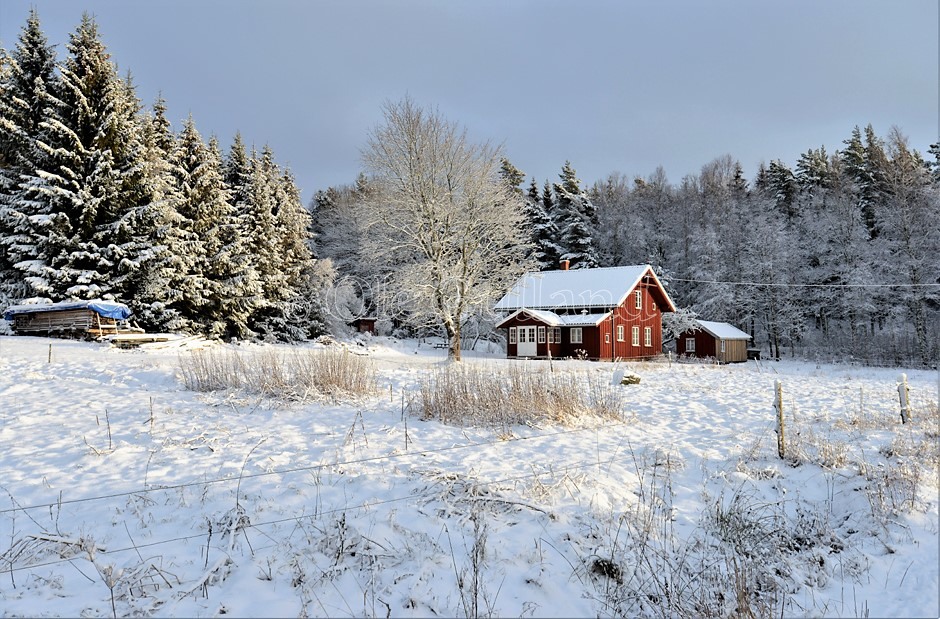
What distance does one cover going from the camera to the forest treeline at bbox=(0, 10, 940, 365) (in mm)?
23141

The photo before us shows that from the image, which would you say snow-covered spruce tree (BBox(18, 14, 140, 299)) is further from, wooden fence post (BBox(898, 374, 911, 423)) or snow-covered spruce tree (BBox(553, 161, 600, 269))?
snow-covered spruce tree (BBox(553, 161, 600, 269))

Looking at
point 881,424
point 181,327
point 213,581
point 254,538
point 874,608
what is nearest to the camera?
point 213,581

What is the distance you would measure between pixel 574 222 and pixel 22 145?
119ft

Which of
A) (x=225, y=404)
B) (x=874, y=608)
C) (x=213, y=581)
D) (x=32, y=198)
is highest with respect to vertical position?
(x=32, y=198)

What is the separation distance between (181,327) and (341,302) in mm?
13026

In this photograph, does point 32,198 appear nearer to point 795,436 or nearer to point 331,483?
point 331,483

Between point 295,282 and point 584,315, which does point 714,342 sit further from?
point 295,282

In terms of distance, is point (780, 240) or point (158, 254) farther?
point (780, 240)

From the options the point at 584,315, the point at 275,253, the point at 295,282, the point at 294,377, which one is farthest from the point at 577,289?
the point at 294,377

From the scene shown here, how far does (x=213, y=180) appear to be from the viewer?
96.2ft

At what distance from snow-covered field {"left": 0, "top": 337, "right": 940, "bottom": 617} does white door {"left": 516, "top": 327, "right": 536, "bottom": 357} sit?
76.0 ft

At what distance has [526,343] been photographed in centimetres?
3191

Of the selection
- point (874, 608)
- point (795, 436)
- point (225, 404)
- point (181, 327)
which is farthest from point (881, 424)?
point (181, 327)

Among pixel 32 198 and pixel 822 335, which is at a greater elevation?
pixel 32 198
